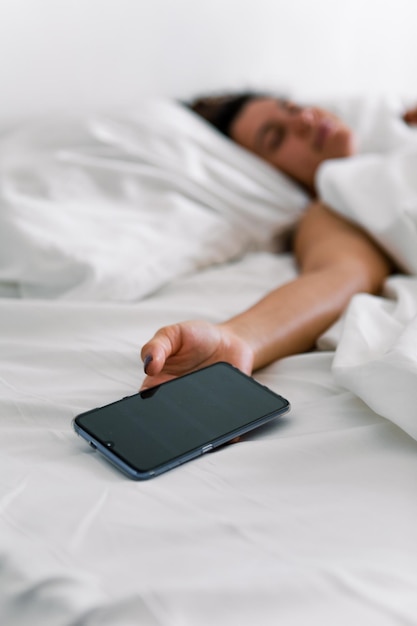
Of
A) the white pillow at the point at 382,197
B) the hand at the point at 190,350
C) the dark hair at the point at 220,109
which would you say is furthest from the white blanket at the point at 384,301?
the dark hair at the point at 220,109

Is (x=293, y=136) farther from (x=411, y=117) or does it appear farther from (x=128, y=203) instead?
(x=128, y=203)

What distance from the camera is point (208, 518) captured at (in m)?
0.55

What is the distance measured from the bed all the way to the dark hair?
15cm

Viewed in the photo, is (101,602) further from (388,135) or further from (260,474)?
(388,135)

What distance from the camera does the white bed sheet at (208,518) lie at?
1.53 ft

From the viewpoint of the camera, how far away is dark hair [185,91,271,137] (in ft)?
4.80

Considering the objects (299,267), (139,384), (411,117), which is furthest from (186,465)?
(411,117)

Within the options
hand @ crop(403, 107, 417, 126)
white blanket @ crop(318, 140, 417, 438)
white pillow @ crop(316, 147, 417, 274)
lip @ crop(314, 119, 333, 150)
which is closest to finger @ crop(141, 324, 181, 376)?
white blanket @ crop(318, 140, 417, 438)

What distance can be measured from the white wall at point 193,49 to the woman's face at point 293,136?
23 cm

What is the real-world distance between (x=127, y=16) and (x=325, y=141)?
48 centimetres

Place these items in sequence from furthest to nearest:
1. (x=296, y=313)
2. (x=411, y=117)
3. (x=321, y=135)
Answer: (x=411, y=117), (x=321, y=135), (x=296, y=313)

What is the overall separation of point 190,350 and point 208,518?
0.24m

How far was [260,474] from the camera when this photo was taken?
607 millimetres

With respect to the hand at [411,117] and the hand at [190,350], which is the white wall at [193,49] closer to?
the hand at [411,117]
